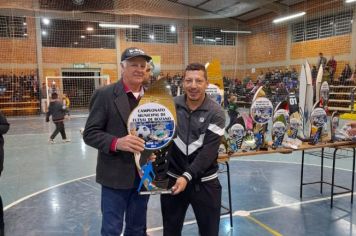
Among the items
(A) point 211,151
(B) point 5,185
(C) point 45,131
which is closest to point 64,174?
(B) point 5,185

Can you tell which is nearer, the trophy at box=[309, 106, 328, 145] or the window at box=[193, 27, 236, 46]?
the trophy at box=[309, 106, 328, 145]

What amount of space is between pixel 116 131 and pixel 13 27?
683 inches

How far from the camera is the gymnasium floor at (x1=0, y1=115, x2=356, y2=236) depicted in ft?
10.4

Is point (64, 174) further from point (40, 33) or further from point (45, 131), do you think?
point (40, 33)

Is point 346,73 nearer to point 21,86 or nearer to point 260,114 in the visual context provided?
point 260,114

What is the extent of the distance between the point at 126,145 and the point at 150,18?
52.9ft

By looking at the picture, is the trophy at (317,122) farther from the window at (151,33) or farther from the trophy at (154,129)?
the window at (151,33)

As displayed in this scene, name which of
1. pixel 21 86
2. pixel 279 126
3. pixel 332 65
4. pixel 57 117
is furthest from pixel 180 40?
pixel 279 126

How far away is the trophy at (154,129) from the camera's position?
1677 mm

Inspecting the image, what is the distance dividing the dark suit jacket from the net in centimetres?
1219

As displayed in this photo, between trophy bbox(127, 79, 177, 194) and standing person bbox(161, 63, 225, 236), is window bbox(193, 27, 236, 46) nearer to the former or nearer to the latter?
standing person bbox(161, 63, 225, 236)

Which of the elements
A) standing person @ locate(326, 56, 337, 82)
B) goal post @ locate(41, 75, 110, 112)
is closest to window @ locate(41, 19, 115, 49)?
goal post @ locate(41, 75, 110, 112)

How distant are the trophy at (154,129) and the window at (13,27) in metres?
17.0

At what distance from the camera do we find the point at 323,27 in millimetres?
15102
